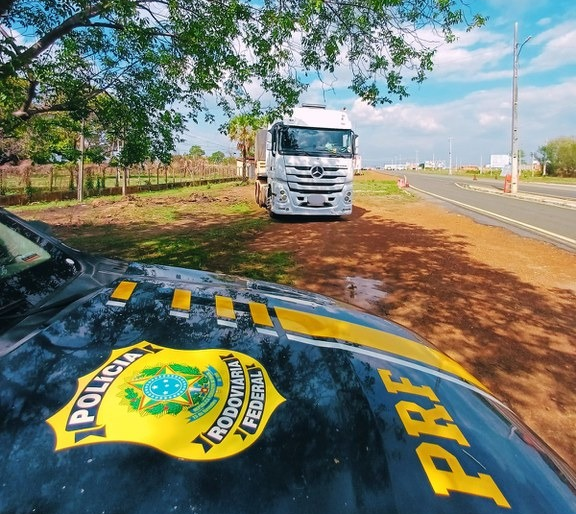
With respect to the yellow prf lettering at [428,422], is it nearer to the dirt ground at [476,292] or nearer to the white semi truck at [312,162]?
the dirt ground at [476,292]

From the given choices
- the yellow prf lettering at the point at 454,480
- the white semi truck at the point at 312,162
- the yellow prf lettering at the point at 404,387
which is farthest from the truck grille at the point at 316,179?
the yellow prf lettering at the point at 454,480

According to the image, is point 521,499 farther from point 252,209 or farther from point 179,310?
point 252,209

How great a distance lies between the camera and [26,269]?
183 cm

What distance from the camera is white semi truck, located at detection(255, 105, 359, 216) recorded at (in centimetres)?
1110

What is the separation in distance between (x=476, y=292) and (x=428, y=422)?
4485mm

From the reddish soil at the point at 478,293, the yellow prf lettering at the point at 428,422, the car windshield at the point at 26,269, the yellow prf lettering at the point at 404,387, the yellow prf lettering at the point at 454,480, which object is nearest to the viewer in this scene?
the yellow prf lettering at the point at 454,480

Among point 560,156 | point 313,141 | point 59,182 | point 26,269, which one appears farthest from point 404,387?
point 560,156

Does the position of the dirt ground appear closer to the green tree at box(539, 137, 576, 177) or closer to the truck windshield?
the truck windshield

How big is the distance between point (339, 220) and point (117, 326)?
11.2 metres

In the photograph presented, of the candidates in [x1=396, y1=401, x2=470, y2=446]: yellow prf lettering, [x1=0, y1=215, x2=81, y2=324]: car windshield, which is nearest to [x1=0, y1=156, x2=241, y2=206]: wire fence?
[x1=0, y1=215, x2=81, y2=324]: car windshield

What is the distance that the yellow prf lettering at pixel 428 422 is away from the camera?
1.15m

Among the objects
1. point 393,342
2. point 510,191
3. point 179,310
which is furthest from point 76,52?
point 510,191

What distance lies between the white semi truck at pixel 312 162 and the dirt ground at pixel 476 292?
1031mm

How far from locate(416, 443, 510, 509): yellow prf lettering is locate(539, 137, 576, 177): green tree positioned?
73.9 meters
